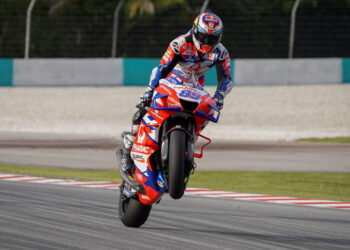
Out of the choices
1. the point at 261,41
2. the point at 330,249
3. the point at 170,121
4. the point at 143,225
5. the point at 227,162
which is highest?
the point at 170,121

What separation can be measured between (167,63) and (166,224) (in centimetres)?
155

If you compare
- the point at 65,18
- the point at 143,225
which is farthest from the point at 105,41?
the point at 143,225

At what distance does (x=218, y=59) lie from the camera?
708cm

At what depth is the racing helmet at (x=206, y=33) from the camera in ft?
22.3

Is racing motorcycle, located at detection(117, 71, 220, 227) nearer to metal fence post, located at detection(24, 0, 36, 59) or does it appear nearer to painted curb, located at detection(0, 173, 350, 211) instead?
painted curb, located at detection(0, 173, 350, 211)

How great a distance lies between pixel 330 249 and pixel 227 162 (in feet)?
25.7

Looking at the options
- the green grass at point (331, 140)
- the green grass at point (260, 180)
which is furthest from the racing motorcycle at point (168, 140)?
the green grass at point (331, 140)

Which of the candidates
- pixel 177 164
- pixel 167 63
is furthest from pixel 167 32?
pixel 177 164

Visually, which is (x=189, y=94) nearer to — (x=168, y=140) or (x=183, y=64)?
(x=168, y=140)

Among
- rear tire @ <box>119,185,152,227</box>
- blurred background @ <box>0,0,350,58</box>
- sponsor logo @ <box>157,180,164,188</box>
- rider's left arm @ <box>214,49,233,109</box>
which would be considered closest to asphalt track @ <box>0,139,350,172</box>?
rider's left arm @ <box>214,49,233,109</box>

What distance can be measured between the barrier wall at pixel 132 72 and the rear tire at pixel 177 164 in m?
17.7

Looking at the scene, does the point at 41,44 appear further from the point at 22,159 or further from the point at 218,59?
the point at 218,59

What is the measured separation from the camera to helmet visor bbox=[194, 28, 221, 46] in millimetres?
6816

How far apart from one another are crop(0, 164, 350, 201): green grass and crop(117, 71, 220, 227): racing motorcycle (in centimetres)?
419
